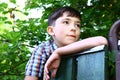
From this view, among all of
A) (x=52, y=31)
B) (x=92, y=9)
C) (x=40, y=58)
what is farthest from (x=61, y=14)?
(x=92, y=9)

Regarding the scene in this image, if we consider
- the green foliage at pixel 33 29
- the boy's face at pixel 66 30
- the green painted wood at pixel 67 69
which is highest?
the green foliage at pixel 33 29

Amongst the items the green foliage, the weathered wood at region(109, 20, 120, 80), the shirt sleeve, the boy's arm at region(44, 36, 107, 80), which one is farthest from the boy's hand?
the green foliage

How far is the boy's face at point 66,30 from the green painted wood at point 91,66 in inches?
12.2

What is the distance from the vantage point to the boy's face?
191cm

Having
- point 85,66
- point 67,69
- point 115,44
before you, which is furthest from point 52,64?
point 115,44

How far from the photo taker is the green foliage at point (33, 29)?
161 inches

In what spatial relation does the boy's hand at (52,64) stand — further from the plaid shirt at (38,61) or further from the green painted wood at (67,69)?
the plaid shirt at (38,61)

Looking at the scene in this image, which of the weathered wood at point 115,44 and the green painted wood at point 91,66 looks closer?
the weathered wood at point 115,44

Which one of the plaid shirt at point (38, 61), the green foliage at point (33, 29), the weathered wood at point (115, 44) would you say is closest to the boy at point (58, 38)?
the plaid shirt at point (38, 61)

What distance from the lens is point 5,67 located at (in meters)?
4.33

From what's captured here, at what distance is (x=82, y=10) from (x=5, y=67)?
1297 mm

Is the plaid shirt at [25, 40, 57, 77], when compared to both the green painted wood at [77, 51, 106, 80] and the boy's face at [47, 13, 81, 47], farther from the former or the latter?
the green painted wood at [77, 51, 106, 80]

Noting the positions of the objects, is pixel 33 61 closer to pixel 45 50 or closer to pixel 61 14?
pixel 45 50

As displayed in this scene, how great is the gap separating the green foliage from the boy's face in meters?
1.97
